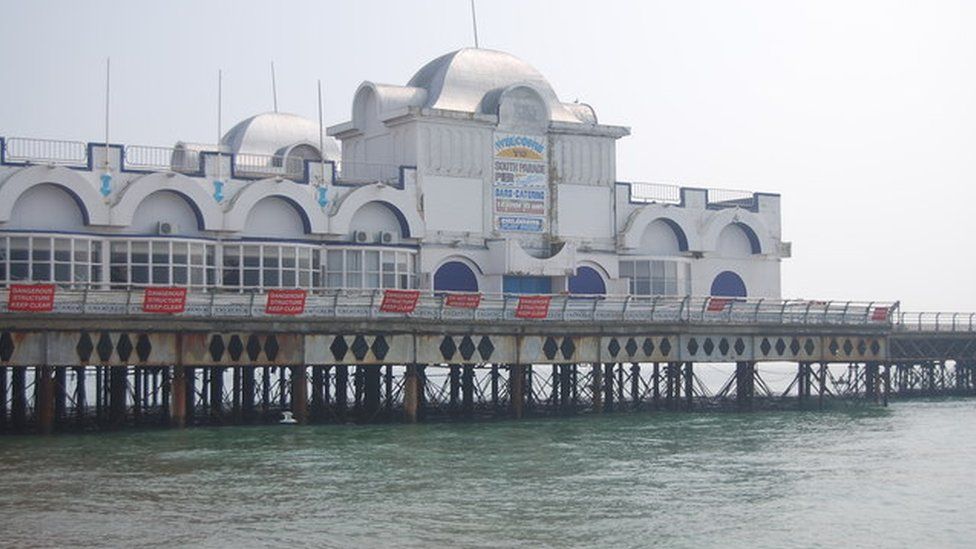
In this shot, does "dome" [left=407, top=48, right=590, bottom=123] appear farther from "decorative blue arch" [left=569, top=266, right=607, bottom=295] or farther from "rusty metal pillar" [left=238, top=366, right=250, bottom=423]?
"rusty metal pillar" [left=238, top=366, right=250, bottom=423]

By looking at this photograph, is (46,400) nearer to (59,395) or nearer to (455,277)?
(59,395)

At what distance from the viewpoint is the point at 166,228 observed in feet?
193

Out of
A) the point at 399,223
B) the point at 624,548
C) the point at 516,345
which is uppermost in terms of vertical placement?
the point at 399,223

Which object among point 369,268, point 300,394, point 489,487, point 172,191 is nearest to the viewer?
point 489,487

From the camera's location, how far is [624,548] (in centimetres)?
3381

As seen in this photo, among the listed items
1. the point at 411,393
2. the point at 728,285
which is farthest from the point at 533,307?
the point at 728,285

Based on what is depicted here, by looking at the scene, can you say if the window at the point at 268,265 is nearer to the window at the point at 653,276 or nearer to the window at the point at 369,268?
the window at the point at 369,268

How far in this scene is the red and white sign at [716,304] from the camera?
2596 inches

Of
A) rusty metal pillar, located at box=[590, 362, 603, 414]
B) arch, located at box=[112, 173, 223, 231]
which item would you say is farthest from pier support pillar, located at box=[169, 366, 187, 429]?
rusty metal pillar, located at box=[590, 362, 603, 414]

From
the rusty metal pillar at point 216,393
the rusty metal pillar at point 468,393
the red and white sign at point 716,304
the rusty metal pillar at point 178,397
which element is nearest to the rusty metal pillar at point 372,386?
the rusty metal pillar at point 468,393

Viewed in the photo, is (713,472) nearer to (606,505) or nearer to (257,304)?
(606,505)

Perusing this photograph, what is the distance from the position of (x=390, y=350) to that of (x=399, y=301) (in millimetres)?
1752

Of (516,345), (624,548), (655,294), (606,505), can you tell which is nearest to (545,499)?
(606,505)

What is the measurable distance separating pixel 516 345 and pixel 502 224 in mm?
7885
